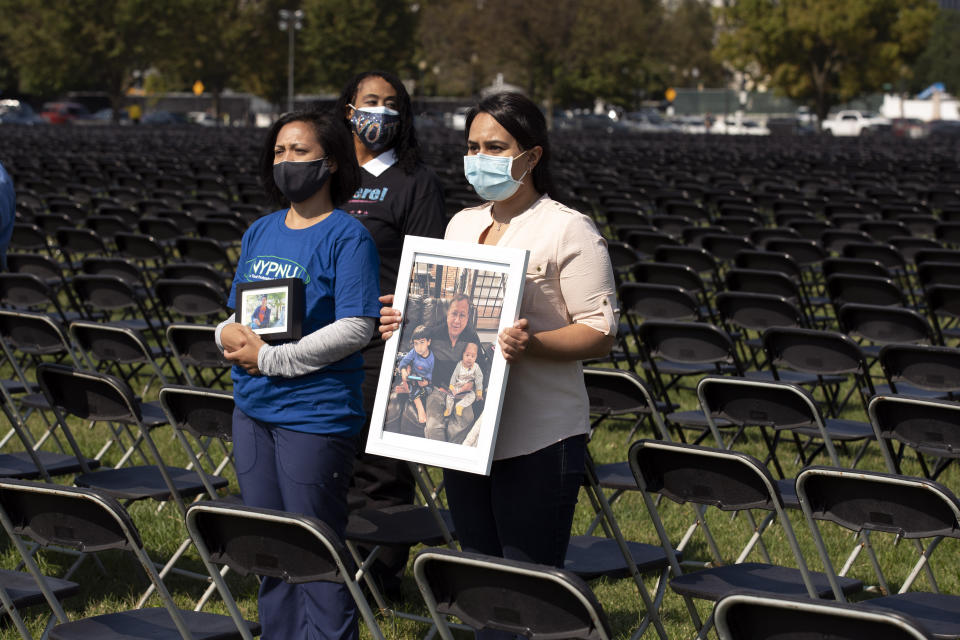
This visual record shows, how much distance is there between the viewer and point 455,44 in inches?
2820

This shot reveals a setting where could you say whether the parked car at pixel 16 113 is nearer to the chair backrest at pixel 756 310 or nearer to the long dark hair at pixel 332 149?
the chair backrest at pixel 756 310

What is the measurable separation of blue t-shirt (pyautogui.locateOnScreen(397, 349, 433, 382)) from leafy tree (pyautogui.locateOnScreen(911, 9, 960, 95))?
10852 centimetres

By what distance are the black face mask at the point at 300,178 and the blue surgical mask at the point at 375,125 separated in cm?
83

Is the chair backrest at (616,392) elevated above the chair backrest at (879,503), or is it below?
below

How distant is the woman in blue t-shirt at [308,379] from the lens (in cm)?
378

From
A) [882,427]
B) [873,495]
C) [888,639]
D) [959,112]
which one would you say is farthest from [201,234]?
[959,112]

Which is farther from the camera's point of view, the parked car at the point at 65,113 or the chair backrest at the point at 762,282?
the parked car at the point at 65,113

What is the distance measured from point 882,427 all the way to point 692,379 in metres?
4.71

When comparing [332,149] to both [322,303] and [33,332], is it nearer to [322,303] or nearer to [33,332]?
[322,303]

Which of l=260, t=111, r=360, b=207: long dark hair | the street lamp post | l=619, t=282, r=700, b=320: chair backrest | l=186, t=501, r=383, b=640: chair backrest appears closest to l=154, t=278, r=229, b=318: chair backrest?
l=619, t=282, r=700, b=320: chair backrest

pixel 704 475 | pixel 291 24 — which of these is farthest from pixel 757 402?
pixel 291 24

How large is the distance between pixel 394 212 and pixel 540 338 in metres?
1.43

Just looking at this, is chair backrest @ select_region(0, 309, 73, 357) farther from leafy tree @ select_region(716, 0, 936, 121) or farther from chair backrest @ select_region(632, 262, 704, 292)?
leafy tree @ select_region(716, 0, 936, 121)

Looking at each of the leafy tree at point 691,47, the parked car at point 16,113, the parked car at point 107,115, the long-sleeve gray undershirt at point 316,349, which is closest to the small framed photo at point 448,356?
the long-sleeve gray undershirt at point 316,349
